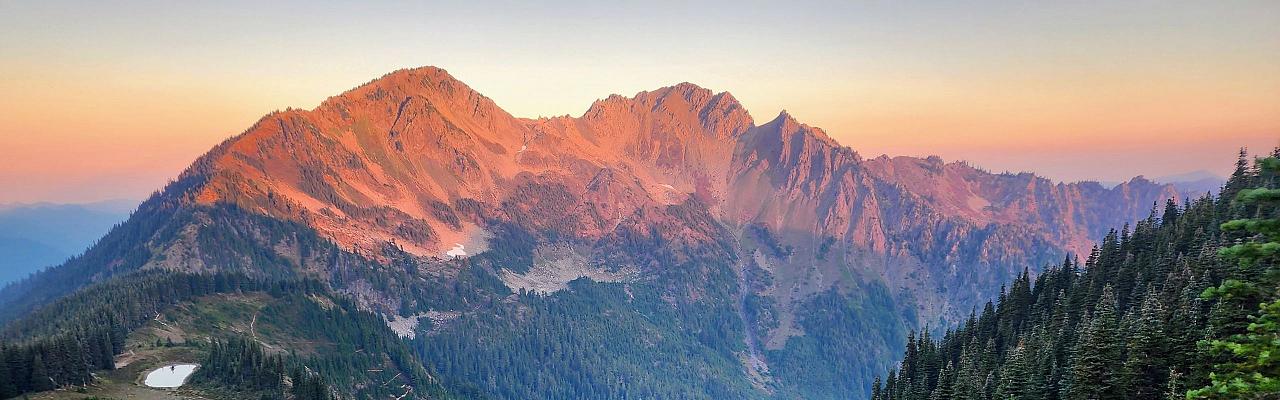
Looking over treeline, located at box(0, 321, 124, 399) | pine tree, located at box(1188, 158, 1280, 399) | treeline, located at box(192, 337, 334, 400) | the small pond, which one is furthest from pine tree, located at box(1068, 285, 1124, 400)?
the small pond

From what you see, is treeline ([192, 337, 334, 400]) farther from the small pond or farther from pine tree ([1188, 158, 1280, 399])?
pine tree ([1188, 158, 1280, 399])

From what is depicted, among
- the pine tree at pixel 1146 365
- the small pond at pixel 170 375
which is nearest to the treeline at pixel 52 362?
the small pond at pixel 170 375

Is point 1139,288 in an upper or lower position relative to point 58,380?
upper

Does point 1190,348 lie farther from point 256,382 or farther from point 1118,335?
point 256,382

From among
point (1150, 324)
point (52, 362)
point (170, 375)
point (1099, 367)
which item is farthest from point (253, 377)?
point (1150, 324)

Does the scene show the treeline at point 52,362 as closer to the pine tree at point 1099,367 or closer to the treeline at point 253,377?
the treeline at point 253,377

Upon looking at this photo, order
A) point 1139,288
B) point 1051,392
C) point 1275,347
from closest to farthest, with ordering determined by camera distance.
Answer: point 1275,347
point 1051,392
point 1139,288

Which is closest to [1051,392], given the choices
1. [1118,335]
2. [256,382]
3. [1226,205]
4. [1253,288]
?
[1118,335]
